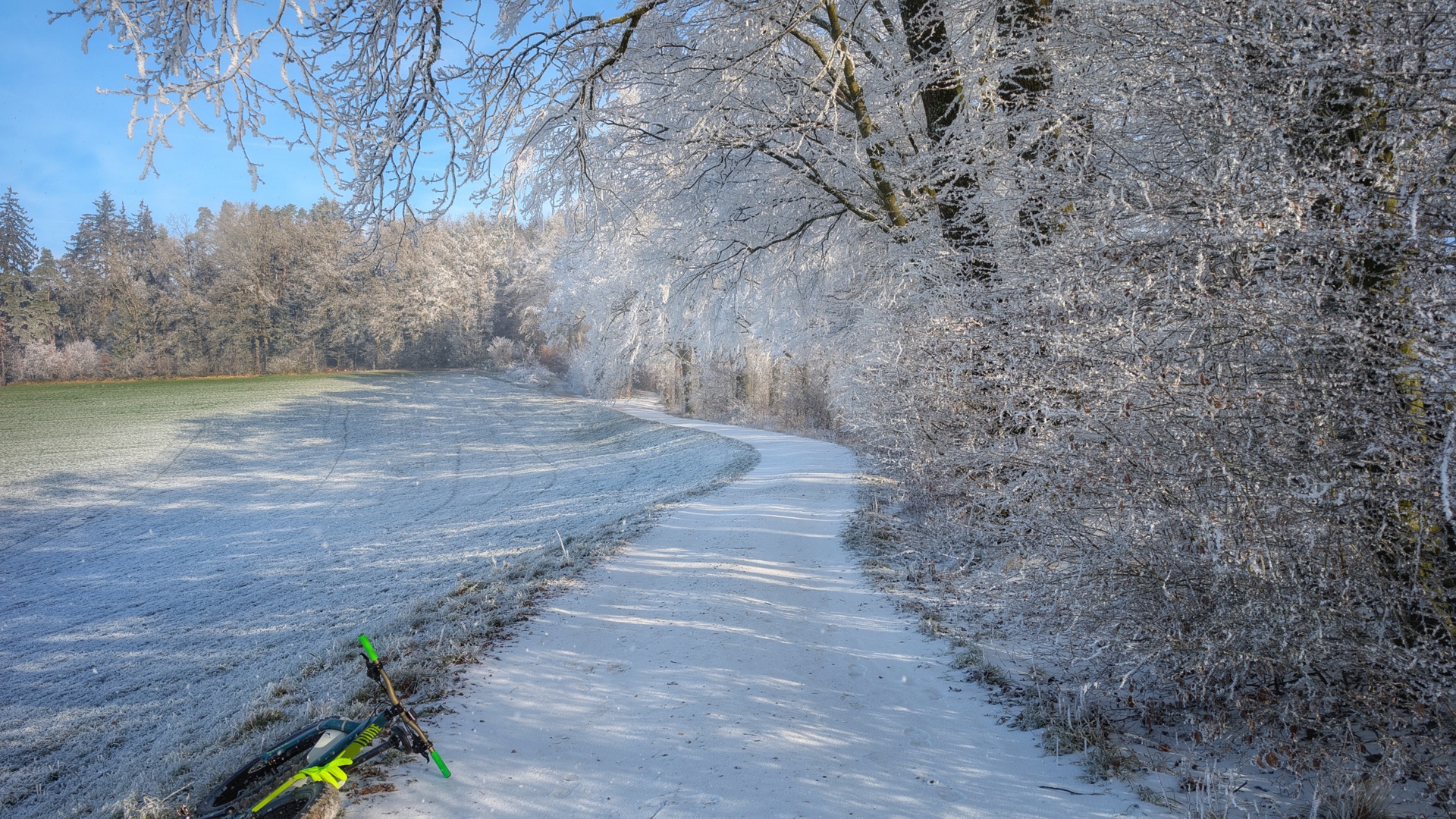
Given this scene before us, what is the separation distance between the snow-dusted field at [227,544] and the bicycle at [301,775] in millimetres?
1072

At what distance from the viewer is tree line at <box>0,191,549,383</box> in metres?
34.2

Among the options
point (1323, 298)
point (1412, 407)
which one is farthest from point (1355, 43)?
point (1412, 407)

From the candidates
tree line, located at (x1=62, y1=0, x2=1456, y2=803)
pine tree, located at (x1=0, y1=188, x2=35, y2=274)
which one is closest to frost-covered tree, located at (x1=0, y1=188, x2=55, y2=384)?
pine tree, located at (x1=0, y1=188, x2=35, y2=274)

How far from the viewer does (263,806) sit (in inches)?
94.3

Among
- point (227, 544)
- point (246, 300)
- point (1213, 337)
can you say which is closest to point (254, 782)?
point (1213, 337)

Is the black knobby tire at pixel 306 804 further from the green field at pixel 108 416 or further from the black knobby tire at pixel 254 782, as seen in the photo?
the green field at pixel 108 416

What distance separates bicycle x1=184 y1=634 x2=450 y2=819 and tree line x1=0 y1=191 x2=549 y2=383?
28.1 meters

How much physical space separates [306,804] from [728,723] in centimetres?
206

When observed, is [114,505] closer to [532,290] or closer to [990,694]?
[990,694]

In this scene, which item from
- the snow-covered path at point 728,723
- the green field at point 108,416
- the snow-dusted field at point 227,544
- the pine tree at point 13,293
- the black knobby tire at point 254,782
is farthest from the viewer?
the pine tree at point 13,293

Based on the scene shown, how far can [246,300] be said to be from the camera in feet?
144

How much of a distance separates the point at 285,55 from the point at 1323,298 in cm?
487

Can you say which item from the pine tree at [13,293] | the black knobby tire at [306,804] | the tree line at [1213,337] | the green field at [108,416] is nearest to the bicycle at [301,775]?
the black knobby tire at [306,804]

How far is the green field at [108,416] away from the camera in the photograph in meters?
21.5
